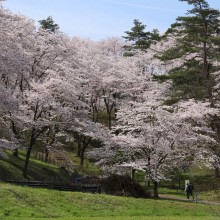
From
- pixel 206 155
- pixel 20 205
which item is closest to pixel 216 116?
pixel 206 155

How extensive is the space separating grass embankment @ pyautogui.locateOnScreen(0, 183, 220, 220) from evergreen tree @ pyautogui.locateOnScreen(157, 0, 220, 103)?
1581cm

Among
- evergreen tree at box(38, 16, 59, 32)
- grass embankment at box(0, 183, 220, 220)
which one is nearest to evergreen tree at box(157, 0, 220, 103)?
grass embankment at box(0, 183, 220, 220)

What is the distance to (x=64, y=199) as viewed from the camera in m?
23.9

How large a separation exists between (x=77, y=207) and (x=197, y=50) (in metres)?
24.4

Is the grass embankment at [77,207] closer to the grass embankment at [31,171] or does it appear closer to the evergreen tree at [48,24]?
the grass embankment at [31,171]

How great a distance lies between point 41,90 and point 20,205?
57.7 feet

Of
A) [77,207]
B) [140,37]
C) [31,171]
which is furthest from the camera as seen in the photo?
[140,37]

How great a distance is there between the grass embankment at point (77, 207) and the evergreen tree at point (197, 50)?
15.8 m

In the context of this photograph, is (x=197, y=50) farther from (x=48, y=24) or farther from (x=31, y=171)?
(x=48, y=24)

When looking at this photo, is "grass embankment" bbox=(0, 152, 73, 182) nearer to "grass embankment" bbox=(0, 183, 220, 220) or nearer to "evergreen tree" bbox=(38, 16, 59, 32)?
"grass embankment" bbox=(0, 183, 220, 220)

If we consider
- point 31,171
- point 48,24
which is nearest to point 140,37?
point 48,24

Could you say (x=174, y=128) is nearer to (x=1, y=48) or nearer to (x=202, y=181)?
(x=202, y=181)

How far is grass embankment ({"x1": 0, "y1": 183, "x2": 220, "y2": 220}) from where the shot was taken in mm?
20109

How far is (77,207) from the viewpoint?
904 inches
